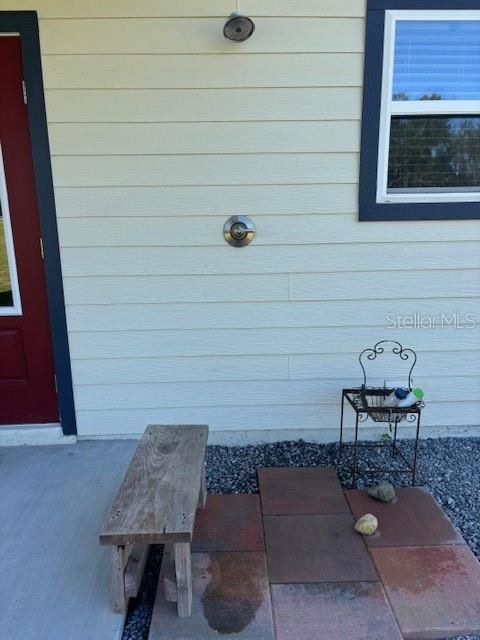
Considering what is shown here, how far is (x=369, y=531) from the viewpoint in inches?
77.5

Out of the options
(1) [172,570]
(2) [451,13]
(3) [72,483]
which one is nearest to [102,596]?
(1) [172,570]

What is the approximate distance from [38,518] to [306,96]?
2.47 metres

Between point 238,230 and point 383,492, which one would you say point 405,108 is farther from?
point 383,492

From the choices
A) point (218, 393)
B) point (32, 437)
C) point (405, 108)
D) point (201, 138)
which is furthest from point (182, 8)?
point (32, 437)

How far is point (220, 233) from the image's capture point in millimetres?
2557

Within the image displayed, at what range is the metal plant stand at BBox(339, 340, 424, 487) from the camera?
7.68 ft

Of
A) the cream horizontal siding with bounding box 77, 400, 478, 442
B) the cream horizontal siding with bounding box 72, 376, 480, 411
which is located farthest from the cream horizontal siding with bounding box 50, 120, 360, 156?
the cream horizontal siding with bounding box 77, 400, 478, 442

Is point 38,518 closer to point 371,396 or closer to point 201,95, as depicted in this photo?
point 371,396

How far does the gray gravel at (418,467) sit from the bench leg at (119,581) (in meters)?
0.27

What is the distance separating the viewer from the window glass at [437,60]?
2410mm

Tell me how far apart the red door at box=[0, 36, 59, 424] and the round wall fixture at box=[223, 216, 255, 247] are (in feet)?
3.48

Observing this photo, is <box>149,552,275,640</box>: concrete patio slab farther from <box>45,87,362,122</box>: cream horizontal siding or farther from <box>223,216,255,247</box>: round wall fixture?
<box>45,87,362,122</box>: cream horizontal siding

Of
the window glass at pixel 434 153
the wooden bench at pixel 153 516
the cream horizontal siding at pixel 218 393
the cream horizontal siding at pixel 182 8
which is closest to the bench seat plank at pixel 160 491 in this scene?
the wooden bench at pixel 153 516

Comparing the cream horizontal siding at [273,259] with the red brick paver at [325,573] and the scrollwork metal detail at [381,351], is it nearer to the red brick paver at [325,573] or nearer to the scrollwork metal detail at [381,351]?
the scrollwork metal detail at [381,351]
